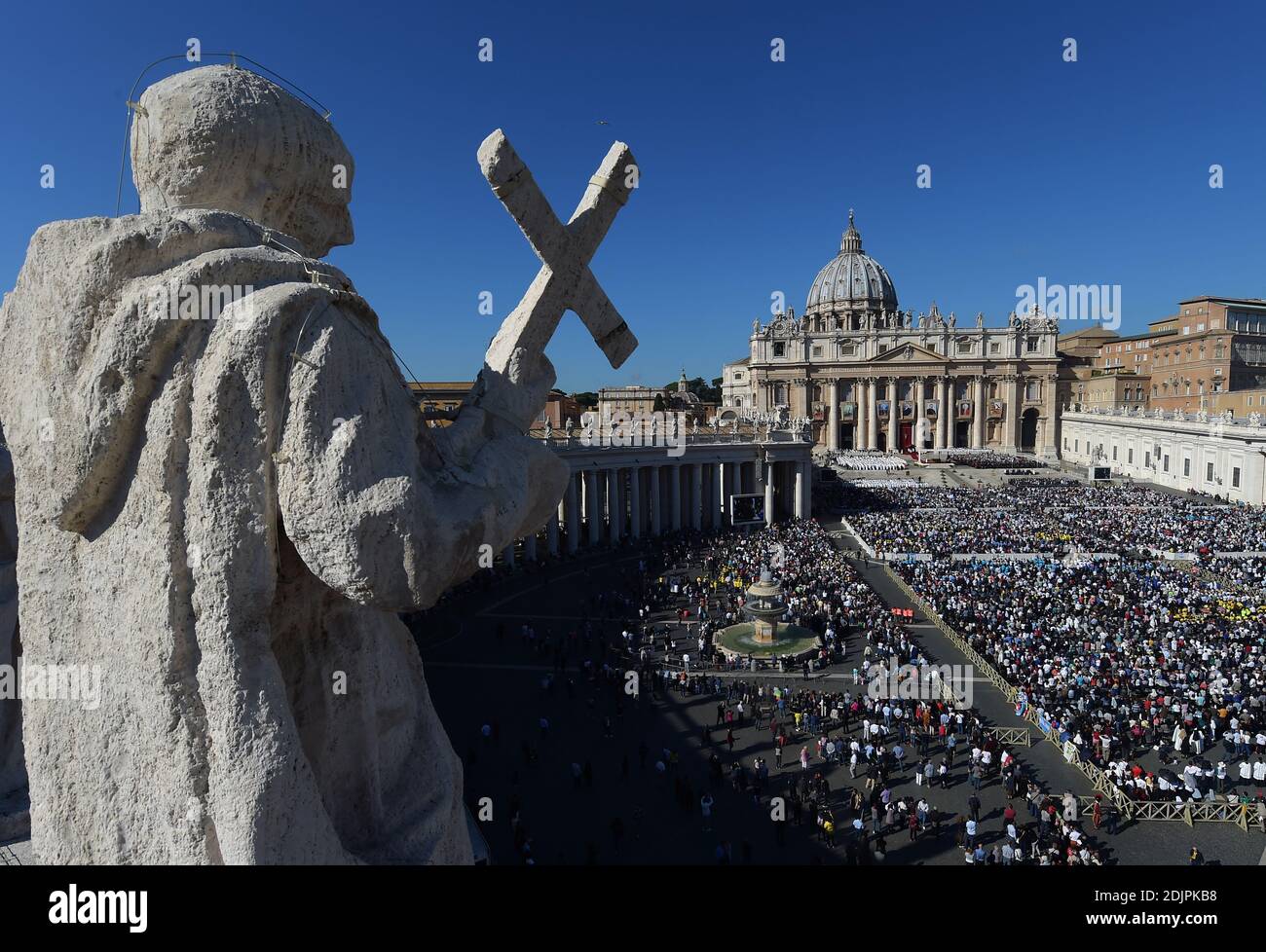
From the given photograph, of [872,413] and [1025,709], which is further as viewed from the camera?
[872,413]

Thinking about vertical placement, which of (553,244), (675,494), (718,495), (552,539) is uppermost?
(553,244)

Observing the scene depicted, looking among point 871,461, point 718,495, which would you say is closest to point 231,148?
point 718,495

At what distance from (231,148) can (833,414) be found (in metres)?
94.9

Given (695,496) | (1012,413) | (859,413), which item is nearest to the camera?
(695,496)

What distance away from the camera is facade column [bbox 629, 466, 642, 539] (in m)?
41.7

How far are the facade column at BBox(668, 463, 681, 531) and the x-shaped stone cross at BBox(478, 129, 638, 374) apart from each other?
39.8 meters

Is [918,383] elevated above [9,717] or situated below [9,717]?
above

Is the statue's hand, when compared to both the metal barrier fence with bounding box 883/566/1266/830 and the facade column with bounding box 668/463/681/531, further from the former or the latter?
the facade column with bounding box 668/463/681/531

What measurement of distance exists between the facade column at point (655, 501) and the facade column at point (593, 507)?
3970 millimetres

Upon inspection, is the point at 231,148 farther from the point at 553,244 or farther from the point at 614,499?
the point at 614,499

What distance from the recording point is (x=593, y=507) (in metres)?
39.8

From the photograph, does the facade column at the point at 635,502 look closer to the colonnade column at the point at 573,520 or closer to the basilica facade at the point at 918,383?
the colonnade column at the point at 573,520
